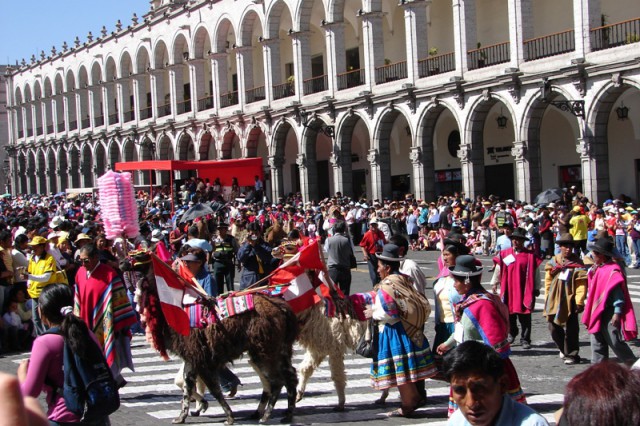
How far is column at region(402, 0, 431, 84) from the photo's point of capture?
32.6 meters

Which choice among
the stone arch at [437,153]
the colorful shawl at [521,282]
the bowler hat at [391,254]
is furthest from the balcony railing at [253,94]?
the bowler hat at [391,254]

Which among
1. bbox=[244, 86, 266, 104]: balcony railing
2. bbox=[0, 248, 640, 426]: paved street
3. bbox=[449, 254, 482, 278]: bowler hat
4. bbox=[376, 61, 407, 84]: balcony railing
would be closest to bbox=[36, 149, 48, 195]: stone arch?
bbox=[244, 86, 266, 104]: balcony railing

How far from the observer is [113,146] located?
58438mm

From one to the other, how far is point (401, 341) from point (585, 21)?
20.2 metres

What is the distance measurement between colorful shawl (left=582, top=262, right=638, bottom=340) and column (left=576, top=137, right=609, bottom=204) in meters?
17.8

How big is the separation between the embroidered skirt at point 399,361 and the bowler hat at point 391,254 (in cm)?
61

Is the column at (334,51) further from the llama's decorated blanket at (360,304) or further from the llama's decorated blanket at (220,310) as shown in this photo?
the llama's decorated blanket at (220,310)

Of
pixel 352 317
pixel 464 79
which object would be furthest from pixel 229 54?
pixel 352 317

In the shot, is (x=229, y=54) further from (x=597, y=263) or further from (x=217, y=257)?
(x=597, y=263)

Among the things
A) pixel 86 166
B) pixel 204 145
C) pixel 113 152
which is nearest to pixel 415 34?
pixel 204 145

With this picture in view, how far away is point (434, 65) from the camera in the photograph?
33.3m

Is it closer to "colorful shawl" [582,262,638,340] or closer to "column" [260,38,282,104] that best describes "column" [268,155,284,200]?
"column" [260,38,282,104]

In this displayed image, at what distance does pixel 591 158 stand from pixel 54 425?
23.1 meters

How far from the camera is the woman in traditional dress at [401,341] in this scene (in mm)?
8516
